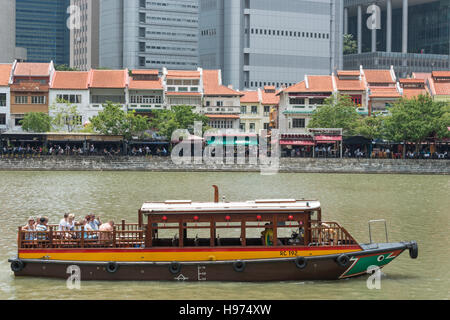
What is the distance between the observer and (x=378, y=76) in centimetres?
8594

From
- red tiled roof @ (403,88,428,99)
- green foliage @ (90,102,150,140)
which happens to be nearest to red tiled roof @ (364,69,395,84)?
red tiled roof @ (403,88,428,99)

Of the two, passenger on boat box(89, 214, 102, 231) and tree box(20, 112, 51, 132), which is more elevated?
tree box(20, 112, 51, 132)

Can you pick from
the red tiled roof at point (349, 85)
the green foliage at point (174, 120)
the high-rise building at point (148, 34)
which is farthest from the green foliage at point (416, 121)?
the high-rise building at point (148, 34)

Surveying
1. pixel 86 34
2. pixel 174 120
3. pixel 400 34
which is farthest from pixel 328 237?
pixel 86 34

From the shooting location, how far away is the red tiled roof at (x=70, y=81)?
263 ft

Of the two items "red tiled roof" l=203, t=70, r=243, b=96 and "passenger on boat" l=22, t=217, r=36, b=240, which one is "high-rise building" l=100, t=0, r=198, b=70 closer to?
"red tiled roof" l=203, t=70, r=243, b=96

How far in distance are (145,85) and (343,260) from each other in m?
65.8

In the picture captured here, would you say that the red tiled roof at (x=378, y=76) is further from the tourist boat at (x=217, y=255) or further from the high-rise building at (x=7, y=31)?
the high-rise building at (x=7, y=31)

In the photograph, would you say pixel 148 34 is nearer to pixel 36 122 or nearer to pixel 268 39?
pixel 268 39

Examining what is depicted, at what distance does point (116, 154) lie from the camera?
225ft

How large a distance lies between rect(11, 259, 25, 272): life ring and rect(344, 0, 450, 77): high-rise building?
117955 millimetres

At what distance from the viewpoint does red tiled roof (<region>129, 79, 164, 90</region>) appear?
82000 millimetres
